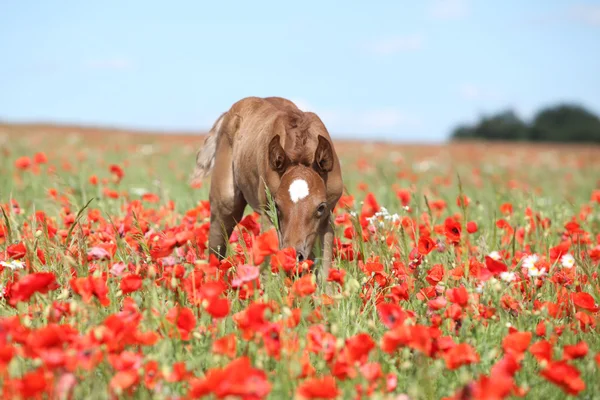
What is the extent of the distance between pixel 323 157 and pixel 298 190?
0.34 metres

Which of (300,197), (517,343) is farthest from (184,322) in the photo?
(300,197)

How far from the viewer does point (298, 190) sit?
3662 millimetres

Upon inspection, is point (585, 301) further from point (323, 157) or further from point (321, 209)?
point (323, 157)

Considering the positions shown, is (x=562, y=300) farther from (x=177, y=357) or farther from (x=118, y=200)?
(x=118, y=200)

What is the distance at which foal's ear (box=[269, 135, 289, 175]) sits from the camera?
3.87m

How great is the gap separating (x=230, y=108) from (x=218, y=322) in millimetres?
2984

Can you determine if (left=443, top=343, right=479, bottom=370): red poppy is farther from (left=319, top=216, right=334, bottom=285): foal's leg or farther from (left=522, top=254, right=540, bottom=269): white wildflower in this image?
(left=319, top=216, right=334, bottom=285): foal's leg

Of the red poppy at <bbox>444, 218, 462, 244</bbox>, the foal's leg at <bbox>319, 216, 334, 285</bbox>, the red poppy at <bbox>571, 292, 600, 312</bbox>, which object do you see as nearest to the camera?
the red poppy at <bbox>571, 292, 600, 312</bbox>

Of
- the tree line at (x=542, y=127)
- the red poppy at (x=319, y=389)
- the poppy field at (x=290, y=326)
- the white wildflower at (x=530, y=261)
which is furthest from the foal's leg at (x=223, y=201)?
the tree line at (x=542, y=127)

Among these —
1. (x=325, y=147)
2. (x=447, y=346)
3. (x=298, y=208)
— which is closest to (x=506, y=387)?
(x=447, y=346)

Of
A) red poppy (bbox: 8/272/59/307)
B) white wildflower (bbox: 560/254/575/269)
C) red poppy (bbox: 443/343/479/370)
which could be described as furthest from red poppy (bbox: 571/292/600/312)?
red poppy (bbox: 8/272/59/307)

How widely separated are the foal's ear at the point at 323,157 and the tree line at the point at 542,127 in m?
56.9

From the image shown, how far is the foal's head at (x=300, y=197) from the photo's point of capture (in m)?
3.60

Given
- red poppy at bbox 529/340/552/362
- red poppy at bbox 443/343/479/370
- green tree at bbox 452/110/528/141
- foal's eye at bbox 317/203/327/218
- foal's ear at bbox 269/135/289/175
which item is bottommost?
red poppy at bbox 443/343/479/370
